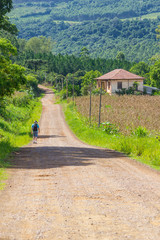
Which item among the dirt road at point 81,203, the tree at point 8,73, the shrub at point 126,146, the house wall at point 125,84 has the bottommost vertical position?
the shrub at point 126,146

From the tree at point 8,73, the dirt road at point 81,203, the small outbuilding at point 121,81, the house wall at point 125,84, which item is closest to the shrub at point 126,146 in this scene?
the dirt road at point 81,203

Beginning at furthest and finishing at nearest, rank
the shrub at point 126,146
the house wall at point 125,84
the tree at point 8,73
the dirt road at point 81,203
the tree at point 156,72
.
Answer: the house wall at point 125,84 → the tree at point 156,72 → the tree at point 8,73 → the shrub at point 126,146 → the dirt road at point 81,203

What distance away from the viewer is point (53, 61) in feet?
416

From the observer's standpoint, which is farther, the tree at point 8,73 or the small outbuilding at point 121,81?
the small outbuilding at point 121,81

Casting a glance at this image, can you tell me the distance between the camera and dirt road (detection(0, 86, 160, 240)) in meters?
6.17

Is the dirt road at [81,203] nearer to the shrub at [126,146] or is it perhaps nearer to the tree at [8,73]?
the shrub at [126,146]

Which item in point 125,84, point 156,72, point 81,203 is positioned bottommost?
point 81,203

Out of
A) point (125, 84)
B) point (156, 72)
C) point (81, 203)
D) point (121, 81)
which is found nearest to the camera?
point (81, 203)

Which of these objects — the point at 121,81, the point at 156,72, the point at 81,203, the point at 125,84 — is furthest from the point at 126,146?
the point at 156,72

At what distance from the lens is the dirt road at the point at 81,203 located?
617 centimetres

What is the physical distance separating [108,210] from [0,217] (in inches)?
85.1

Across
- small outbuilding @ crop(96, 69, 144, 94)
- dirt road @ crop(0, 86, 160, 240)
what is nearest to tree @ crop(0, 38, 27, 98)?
dirt road @ crop(0, 86, 160, 240)

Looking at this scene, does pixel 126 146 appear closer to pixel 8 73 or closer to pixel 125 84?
pixel 8 73

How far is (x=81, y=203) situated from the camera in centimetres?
802
